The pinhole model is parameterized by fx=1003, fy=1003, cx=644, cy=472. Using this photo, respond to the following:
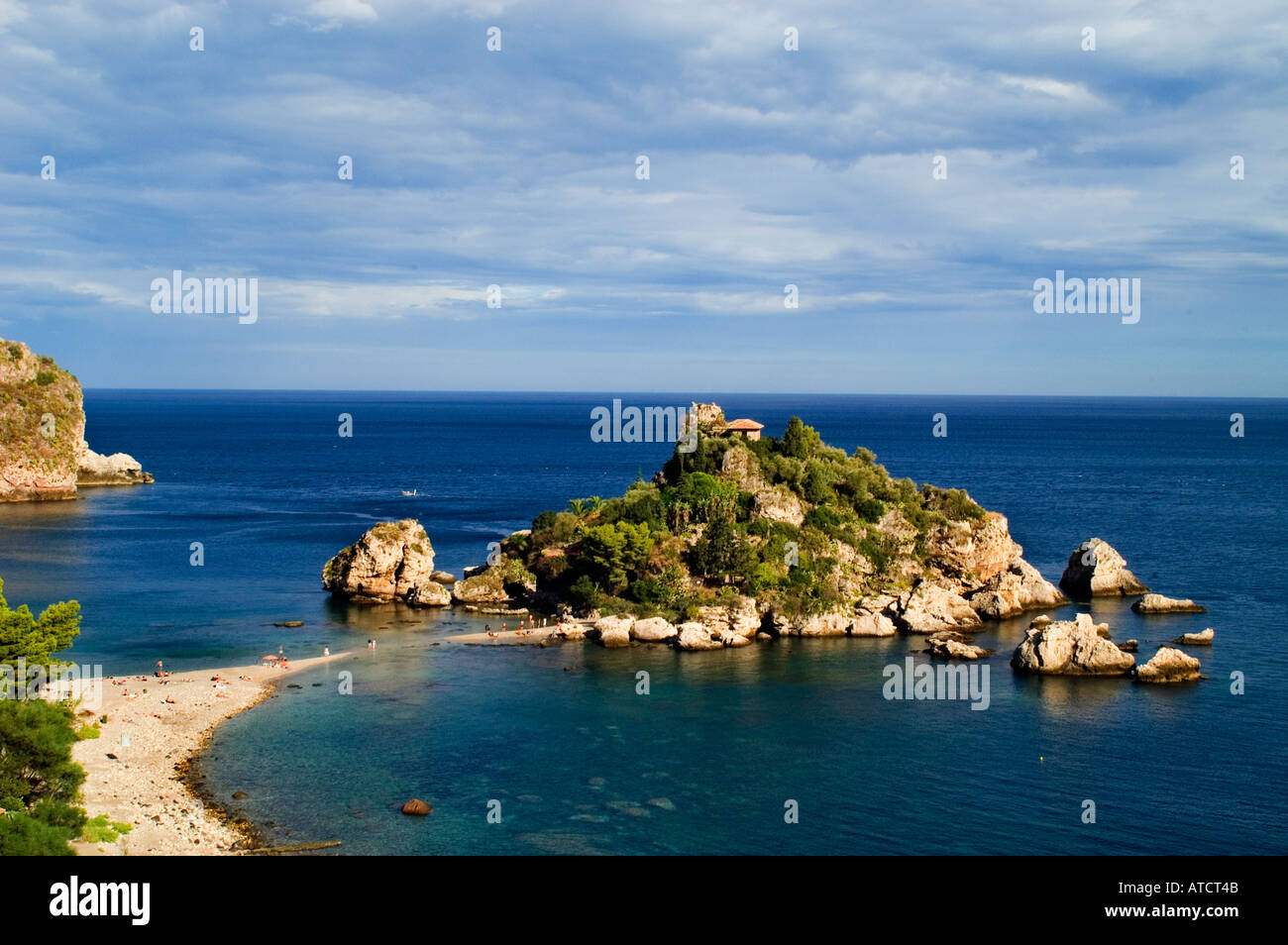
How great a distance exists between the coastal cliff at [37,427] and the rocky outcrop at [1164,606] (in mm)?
145384

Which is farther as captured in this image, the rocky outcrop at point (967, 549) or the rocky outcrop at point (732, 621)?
the rocky outcrop at point (967, 549)

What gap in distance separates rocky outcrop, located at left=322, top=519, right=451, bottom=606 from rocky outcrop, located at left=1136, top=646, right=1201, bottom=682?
54.4 metres

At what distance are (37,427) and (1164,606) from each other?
494ft

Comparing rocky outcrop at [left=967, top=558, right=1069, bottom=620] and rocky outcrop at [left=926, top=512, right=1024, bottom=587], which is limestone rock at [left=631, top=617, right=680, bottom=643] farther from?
rocky outcrop at [left=967, top=558, right=1069, bottom=620]

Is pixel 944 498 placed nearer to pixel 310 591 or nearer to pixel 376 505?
pixel 310 591

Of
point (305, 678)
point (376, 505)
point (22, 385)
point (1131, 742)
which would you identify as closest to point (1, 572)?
point (305, 678)

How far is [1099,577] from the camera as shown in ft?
290

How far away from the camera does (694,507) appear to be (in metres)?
84.4

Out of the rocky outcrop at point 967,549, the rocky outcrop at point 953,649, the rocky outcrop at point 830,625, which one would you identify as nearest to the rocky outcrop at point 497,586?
the rocky outcrop at point 830,625

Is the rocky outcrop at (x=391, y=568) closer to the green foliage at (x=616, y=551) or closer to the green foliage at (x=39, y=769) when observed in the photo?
the green foliage at (x=616, y=551)

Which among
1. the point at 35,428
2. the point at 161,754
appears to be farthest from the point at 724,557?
the point at 35,428

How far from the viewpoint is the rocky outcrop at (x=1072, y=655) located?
218ft

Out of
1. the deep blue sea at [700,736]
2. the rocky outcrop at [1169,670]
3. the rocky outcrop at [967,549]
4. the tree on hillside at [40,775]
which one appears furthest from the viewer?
the rocky outcrop at [967,549]

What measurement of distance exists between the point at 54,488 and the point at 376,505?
48.2 meters
